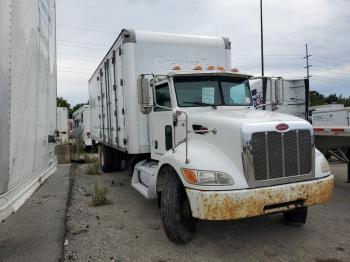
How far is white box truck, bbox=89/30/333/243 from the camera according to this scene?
175 inches

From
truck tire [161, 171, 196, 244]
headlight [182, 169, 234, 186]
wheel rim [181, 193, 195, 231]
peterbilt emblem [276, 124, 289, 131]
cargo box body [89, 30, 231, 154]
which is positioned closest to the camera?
headlight [182, 169, 234, 186]

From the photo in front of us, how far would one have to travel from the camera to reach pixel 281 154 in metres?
4.64

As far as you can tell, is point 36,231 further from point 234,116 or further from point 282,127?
point 282,127

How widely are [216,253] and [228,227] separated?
1064 millimetres

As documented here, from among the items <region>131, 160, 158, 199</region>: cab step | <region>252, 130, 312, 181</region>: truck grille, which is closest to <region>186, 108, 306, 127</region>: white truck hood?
<region>252, 130, 312, 181</region>: truck grille

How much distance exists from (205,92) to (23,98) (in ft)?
9.82

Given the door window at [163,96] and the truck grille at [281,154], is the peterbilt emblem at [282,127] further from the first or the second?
the door window at [163,96]

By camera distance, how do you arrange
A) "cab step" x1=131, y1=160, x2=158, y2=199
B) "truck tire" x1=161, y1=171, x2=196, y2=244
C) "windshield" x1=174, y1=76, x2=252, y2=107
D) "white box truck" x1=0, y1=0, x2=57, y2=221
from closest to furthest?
1. "white box truck" x1=0, y1=0, x2=57, y2=221
2. "truck tire" x1=161, y1=171, x2=196, y2=244
3. "windshield" x1=174, y1=76, x2=252, y2=107
4. "cab step" x1=131, y1=160, x2=158, y2=199

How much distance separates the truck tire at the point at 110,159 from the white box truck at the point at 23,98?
572cm

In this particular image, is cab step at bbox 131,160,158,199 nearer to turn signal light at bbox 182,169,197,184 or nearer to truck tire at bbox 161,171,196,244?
truck tire at bbox 161,171,196,244

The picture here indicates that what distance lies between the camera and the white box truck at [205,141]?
14.6ft

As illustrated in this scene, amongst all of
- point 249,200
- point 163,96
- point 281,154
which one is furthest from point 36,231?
point 281,154

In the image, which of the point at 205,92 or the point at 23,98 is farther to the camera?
the point at 205,92

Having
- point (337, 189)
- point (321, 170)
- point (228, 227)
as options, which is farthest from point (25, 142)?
point (337, 189)
